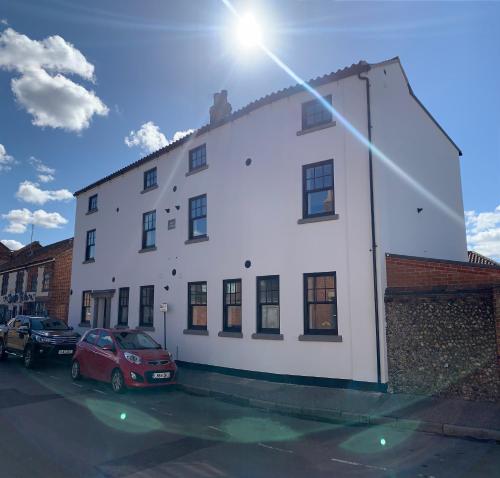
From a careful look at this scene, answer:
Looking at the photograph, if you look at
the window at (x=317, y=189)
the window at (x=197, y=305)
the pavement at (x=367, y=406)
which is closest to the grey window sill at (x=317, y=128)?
the window at (x=317, y=189)

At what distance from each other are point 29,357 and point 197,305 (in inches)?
250

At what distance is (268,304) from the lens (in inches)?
484

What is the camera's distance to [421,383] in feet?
30.8

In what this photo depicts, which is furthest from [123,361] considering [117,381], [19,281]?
[19,281]

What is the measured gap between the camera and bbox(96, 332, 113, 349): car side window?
38.0 ft

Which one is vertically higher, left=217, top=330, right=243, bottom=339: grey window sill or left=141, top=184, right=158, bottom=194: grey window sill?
left=141, top=184, right=158, bottom=194: grey window sill

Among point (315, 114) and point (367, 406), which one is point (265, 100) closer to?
point (315, 114)

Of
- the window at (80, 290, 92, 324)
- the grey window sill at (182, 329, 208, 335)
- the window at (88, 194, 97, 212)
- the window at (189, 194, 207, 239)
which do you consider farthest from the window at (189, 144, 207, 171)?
the window at (80, 290, 92, 324)

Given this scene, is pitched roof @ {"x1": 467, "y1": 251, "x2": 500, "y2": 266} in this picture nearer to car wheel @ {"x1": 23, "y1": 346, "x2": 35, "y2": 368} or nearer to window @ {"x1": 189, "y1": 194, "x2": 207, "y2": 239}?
window @ {"x1": 189, "y1": 194, "x2": 207, "y2": 239}

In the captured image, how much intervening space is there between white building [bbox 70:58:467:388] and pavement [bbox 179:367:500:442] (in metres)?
Answer: 0.80

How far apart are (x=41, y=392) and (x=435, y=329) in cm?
991

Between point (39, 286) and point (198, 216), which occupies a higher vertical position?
point (198, 216)

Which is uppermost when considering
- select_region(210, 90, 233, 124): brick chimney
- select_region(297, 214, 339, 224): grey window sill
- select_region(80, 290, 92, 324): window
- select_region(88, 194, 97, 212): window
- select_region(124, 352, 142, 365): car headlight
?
select_region(210, 90, 233, 124): brick chimney

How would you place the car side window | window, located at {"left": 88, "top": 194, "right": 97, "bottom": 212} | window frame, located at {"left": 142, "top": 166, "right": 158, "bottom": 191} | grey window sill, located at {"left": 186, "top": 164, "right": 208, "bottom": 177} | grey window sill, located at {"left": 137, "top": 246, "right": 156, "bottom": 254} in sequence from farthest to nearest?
1. window, located at {"left": 88, "top": 194, "right": 97, "bottom": 212}
2. window frame, located at {"left": 142, "top": 166, "right": 158, "bottom": 191}
3. grey window sill, located at {"left": 137, "top": 246, "right": 156, "bottom": 254}
4. grey window sill, located at {"left": 186, "top": 164, "right": 208, "bottom": 177}
5. the car side window
